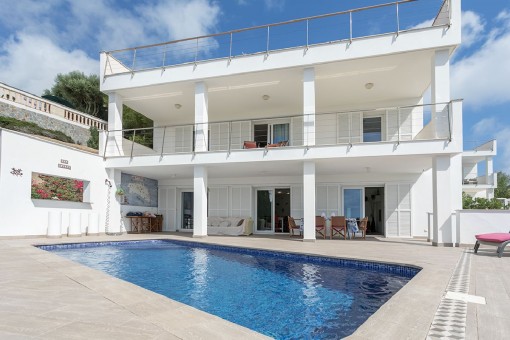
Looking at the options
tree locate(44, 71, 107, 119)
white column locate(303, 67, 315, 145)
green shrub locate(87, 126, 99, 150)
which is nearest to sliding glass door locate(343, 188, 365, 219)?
white column locate(303, 67, 315, 145)

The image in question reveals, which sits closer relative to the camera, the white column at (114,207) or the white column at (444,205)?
the white column at (444,205)

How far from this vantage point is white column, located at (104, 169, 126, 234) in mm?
12466

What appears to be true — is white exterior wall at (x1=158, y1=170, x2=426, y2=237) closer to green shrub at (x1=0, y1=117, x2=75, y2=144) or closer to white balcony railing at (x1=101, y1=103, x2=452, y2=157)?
white balcony railing at (x1=101, y1=103, x2=452, y2=157)

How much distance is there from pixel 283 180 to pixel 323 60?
16.9 ft

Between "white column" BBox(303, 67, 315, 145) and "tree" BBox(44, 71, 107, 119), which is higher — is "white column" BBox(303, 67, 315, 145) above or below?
below

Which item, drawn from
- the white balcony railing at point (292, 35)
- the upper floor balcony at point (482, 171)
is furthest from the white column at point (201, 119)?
the upper floor balcony at point (482, 171)

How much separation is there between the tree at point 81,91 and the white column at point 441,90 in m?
27.7

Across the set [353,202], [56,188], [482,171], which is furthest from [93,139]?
[482,171]

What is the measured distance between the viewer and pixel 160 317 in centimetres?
277

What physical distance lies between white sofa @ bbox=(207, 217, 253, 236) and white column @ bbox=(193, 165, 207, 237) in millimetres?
1894

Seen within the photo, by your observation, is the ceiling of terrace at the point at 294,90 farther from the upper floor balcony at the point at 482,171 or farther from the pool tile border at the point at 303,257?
the upper floor balcony at the point at 482,171

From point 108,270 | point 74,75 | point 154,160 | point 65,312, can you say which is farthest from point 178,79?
point 74,75

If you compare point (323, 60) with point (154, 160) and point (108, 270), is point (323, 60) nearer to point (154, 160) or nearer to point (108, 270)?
point (154, 160)

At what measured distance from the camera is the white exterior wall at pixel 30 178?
9.15 metres
